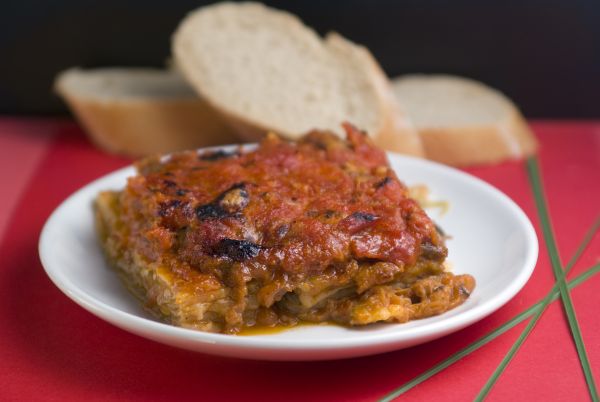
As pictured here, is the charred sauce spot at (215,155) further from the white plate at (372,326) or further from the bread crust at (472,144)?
the bread crust at (472,144)

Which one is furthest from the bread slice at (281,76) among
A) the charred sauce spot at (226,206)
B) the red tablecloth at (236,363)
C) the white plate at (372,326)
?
the charred sauce spot at (226,206)

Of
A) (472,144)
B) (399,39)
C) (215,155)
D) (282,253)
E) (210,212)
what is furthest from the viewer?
(399,39)

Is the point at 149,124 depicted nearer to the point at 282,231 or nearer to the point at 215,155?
the point at 215,155

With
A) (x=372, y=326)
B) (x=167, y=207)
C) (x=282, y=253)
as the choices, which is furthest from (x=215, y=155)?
(x=372, y=326)

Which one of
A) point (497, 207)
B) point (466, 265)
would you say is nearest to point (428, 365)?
point (466, 265)

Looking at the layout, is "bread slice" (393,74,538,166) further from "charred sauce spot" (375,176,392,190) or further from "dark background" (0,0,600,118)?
"charred sauce spot" (375,176,392,190)

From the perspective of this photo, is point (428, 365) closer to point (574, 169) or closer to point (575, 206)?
point (575, 206)
